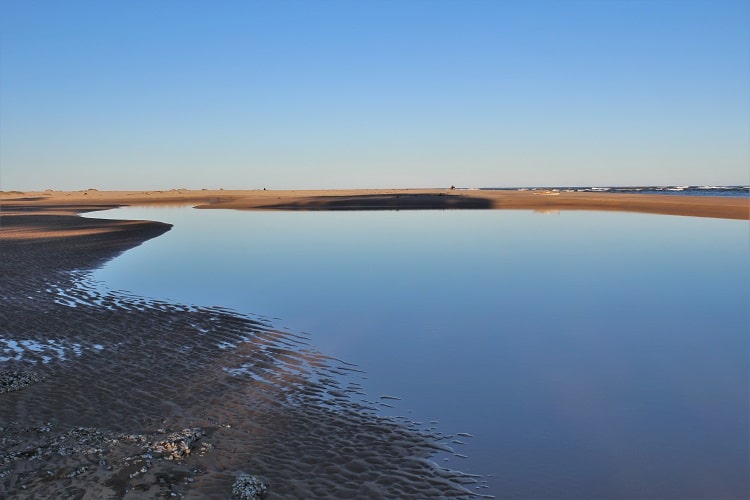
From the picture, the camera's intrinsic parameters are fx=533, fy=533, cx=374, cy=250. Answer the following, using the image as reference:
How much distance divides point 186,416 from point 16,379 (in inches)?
139

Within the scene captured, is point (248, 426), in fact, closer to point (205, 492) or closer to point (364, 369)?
point (205, 492)

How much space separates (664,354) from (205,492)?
8.80 meters

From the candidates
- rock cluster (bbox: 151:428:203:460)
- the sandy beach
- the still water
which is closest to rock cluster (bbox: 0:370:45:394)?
the sandy beach

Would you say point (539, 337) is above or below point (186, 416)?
above

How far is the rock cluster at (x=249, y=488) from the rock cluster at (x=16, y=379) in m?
5.20

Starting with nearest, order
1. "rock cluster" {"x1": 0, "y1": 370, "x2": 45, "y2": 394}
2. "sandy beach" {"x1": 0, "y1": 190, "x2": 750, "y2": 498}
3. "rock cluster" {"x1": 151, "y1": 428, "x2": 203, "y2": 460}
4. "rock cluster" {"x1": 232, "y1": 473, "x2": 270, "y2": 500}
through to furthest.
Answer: "rock cluster" {"x1": 232, "y1": 473, "x2": 270, "y2": 500} → "sandy beach" {"x1": 0, "y1": 190, "x2": 750, "y2": 498} → "rock cluster" {"x1": 151, "y1": 428, "x2": 203, "y2": 460} → "rock cluster" {"x1": 0, "y1": 370, "x2": 45, "y2": 394}

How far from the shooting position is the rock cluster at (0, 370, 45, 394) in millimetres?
8727

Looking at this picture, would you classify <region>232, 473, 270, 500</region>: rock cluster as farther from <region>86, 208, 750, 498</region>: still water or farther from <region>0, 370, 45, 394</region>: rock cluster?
<region>0, 370, 45, 394</region>: rock cluster

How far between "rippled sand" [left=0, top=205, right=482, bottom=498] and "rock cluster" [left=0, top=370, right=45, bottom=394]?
1.2 inches

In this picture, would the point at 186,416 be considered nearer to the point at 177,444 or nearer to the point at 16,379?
the point at 177,444

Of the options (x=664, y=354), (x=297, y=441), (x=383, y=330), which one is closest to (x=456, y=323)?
(x=383, y=330)

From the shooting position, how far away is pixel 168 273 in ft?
67.3

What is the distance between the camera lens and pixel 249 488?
18.9ft

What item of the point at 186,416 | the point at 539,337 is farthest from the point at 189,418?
the point at 539,337
